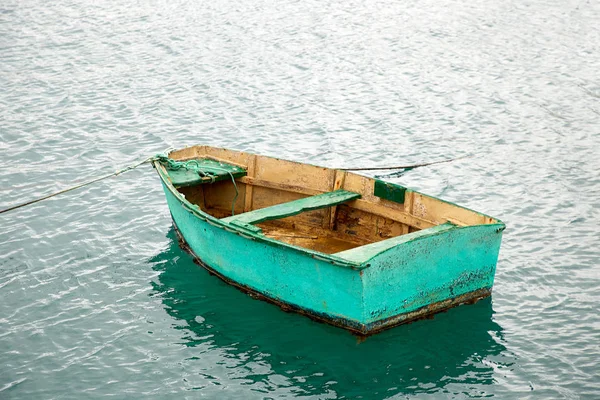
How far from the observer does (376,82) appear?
26859 millimetres

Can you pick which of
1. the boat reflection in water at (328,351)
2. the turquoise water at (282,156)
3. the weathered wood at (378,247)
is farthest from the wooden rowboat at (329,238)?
the turquoise water at (282,156)

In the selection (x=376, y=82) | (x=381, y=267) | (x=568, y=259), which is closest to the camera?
→ (x=381, y=267)

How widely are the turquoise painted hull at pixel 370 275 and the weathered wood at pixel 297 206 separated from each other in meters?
0.71

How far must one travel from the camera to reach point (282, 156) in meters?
21.5

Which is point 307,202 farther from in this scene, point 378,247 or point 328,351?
point 328,351

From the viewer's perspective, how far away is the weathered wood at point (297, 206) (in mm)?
14594

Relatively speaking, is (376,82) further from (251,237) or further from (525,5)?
(251,237)

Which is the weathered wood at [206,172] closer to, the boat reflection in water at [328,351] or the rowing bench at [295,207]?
the rowing bench at [295,207]

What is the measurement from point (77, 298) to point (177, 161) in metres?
3.64

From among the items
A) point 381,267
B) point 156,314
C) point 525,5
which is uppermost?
point 525,5

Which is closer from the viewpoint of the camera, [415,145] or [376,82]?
[415,145]

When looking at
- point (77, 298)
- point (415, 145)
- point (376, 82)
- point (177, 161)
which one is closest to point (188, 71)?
point (376, 82)

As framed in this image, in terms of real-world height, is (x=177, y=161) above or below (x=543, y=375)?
above

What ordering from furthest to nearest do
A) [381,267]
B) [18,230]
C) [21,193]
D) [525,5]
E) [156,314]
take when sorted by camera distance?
[525,5] < [21,193] < [18,230] < [156,314] < [381,267]
